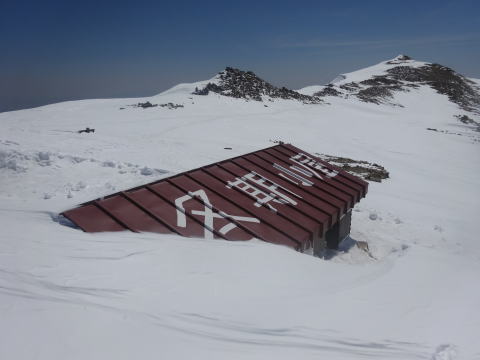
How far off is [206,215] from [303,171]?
15.1 ft

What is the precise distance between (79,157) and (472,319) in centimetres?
1195

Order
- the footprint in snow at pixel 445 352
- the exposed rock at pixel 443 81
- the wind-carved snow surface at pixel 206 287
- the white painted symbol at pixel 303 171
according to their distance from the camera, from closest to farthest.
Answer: the wind-carved snow surface at pixel 206 287
the footprint in snow at pixel 445 352
the white painted symbol at pixel 303 171
the exposed rock at pixel 443 81

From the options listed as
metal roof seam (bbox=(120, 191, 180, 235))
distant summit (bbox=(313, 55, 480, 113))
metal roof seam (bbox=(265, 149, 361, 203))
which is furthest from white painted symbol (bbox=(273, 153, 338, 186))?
distant summit (bbox=(313, 55, 480, 113))

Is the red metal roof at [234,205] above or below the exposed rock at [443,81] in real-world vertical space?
below

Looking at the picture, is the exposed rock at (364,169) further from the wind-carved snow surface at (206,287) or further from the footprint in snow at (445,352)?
the footprint in snow at (445,352)

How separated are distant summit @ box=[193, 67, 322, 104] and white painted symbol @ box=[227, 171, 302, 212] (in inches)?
1241

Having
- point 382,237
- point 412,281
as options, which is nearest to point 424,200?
point 382,237

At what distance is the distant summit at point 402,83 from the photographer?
63.4 meters

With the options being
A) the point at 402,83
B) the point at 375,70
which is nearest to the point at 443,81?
the point at 402,83

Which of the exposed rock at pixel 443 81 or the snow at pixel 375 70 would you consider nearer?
the exposed rock at pixel 443 81

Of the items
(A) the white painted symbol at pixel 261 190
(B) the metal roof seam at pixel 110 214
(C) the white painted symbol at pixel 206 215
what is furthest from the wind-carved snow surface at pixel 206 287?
(A) the white painted symbol at pixel 261 190

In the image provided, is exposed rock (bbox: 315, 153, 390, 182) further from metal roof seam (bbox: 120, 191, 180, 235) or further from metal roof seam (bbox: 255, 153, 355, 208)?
metal roof seam (bbox: 120, 191, 180, 235)

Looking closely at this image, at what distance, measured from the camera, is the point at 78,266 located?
4.77 metres

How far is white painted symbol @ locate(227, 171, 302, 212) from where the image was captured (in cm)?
820
